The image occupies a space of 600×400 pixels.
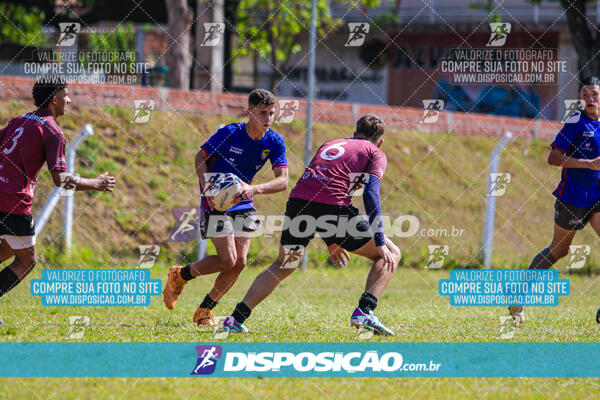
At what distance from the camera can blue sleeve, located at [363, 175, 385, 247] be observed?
20.6ft

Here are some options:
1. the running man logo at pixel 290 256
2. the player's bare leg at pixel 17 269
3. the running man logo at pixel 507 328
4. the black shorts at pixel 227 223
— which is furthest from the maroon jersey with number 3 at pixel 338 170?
the player's bare leg at pixel 17 269

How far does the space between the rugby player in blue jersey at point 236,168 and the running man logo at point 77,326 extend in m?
0.96

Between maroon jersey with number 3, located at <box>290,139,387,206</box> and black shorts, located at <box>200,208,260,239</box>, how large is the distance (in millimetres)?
532

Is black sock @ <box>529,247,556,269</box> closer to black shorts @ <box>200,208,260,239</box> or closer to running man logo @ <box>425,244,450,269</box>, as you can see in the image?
black shorts @ <box>200,208,260,239</box>

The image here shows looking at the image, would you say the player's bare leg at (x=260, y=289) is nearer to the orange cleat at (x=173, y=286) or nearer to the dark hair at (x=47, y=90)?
the orange cleat at (x=173, y=286)

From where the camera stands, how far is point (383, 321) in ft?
24.8

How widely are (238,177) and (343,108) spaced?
11.4m

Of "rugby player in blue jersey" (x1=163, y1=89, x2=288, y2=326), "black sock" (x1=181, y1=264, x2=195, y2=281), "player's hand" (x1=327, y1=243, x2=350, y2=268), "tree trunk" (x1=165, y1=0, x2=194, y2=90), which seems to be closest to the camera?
"player's hand" (x1=327, y1=243, x2=350, y2=268)

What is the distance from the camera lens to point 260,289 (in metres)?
6.49

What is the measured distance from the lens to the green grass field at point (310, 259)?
4.77m

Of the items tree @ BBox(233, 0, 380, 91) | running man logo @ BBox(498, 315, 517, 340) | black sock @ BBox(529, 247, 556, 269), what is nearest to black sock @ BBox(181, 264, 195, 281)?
running man logo @ BBox(498, 315, 517, 340)

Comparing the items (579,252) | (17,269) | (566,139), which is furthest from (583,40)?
(17,269)

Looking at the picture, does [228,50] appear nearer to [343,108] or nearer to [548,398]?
[343,108]

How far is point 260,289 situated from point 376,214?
1.15 meters
